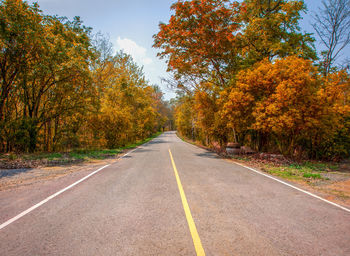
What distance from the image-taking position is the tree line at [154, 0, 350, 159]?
382 inches

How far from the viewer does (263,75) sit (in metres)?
10.9

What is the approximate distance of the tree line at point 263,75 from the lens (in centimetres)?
970

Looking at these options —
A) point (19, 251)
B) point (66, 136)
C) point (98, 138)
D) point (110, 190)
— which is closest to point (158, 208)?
point (110, 190)

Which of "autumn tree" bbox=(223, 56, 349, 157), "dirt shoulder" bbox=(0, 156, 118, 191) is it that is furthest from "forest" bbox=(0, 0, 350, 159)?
"dirt shoulder" bbox=(0, 156, 118, 191)

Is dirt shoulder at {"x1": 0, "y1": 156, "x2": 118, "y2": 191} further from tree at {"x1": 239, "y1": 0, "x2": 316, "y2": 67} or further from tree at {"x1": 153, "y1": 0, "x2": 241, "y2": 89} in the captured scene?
tree at {"x1": 239, "y1": 0, "x2": 316, "y2": 67}

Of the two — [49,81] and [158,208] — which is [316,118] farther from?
[49,81]

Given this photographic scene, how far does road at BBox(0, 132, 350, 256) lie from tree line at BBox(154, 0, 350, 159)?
6.17 meters

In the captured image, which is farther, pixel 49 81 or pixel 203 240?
pixel 49 81

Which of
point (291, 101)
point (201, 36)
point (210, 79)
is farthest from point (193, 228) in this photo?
point (210, 79)

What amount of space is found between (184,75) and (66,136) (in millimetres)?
11974

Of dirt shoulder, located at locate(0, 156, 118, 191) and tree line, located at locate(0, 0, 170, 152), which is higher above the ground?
tree line, located at locate(0, 0, 170, 152)

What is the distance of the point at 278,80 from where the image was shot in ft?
33.2

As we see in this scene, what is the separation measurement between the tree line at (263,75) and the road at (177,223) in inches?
243

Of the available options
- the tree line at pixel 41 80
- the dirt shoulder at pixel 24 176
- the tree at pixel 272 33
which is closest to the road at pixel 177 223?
the dirt shoulder at pixel 24 176
